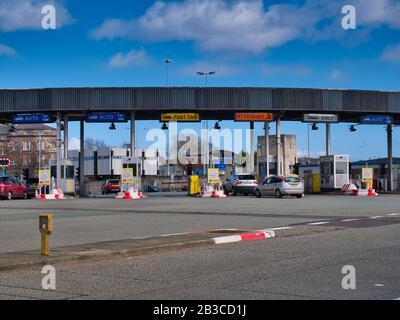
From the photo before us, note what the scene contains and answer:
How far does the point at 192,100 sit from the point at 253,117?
17.3 feet

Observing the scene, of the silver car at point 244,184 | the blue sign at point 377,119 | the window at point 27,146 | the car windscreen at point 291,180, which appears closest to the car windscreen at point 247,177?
the silver car at point 244,184

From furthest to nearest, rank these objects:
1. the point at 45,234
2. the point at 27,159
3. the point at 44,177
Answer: the point at 27,159 < the point at 44,177 < the point at 45,234

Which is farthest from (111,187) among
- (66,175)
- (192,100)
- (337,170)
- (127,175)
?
(337,170)

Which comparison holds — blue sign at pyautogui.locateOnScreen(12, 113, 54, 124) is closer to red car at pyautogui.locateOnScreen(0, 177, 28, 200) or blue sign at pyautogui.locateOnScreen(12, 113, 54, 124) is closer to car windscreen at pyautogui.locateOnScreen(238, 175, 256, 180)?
red car at pyautogui.locateOnScreen(0, 177, 28, 200)

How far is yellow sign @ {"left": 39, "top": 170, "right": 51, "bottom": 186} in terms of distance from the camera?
45844 millimetres

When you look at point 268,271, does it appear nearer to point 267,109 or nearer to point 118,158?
point 267,109

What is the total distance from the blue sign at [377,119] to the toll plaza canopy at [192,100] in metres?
0.69

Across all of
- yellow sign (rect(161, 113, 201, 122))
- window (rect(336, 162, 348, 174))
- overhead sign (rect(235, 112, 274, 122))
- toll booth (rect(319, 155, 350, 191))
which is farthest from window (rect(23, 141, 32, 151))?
window (rect(336, 162, 348, 174))

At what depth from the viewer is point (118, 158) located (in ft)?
320

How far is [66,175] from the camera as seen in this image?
4778 cm

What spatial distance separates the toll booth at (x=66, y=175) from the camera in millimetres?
47594

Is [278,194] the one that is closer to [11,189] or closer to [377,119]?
[377,119]
